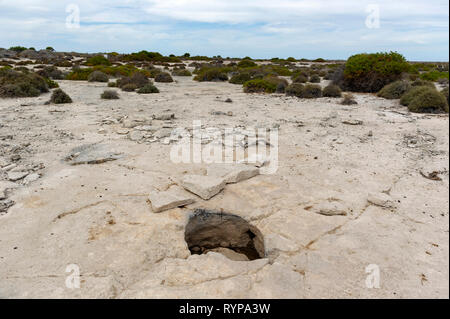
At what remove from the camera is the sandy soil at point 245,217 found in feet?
9.72

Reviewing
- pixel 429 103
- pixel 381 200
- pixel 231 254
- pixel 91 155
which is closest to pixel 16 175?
pixel 91 155

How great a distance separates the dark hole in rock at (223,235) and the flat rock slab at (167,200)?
0.84 feet

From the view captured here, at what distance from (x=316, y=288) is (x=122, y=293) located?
1828 millimetres

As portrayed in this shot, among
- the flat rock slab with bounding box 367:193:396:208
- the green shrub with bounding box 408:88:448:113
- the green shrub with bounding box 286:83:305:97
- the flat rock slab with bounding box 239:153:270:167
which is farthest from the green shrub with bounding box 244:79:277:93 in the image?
the flat rock slab with bounding box 367:193:396:208

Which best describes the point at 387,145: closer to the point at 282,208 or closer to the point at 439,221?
the point at 439,221

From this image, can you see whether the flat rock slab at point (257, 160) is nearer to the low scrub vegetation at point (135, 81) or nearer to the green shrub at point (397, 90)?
the green shrub at point (397, 90)

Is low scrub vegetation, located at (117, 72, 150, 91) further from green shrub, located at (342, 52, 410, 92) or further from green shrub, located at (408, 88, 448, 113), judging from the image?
green shrub, located at (408, 88, 448, 113)

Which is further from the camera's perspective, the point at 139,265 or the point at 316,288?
the point at 139,265

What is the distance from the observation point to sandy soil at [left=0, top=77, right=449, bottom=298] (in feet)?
9.72

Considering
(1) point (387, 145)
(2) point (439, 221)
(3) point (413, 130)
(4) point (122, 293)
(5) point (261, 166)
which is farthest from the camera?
(3) point (413, 130)

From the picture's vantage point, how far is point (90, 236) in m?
3.67

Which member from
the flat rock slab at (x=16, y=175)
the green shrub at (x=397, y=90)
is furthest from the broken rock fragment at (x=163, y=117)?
the green shrub at (x=397, y=90)
